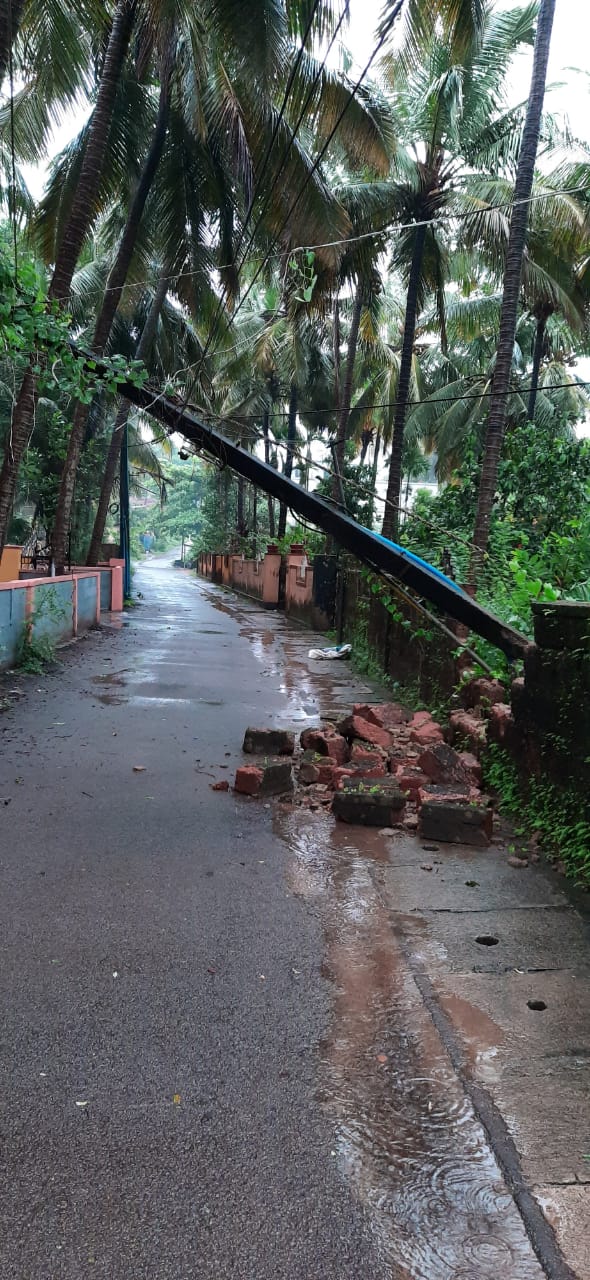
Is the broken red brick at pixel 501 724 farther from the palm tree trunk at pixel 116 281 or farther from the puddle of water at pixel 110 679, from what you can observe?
the palm tree trunk at pixel 116 281

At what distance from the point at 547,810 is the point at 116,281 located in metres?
13.1

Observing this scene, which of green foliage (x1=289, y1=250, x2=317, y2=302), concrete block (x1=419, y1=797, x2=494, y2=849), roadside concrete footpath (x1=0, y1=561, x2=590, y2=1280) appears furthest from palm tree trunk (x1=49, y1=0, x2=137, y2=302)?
concrete block (x1=419, y1=797, x2=494, y2=849)

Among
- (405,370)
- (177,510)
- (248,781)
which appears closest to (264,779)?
(248,781)

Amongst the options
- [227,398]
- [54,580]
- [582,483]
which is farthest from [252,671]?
[227,398]

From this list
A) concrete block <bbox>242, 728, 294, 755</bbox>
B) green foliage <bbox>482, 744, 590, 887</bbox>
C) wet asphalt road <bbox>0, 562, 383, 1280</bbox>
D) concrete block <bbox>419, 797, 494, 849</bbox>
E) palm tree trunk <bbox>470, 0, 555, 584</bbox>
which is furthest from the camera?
palm tree trunk <bbox>470, 0, 555, 584</bbox>

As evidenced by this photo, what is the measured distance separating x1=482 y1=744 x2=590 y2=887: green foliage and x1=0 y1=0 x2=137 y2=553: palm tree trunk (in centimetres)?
750

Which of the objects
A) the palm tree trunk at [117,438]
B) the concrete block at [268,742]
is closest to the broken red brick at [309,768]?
Answer: the concrete block at [268,742]

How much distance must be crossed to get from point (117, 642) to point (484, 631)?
33.4 ft

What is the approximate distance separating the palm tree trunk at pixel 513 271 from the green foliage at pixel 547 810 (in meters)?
3.80

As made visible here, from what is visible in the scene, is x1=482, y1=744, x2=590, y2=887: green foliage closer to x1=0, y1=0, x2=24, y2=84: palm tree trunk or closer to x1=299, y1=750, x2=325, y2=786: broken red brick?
x1=299, y1=750, x2=325, y2=786: broken red brick

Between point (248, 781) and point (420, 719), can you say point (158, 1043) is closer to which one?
point (248, 781)

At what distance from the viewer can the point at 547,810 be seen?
536cm

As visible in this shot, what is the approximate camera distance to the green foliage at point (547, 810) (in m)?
4.80

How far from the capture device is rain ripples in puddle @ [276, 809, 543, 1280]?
7.05 feet
